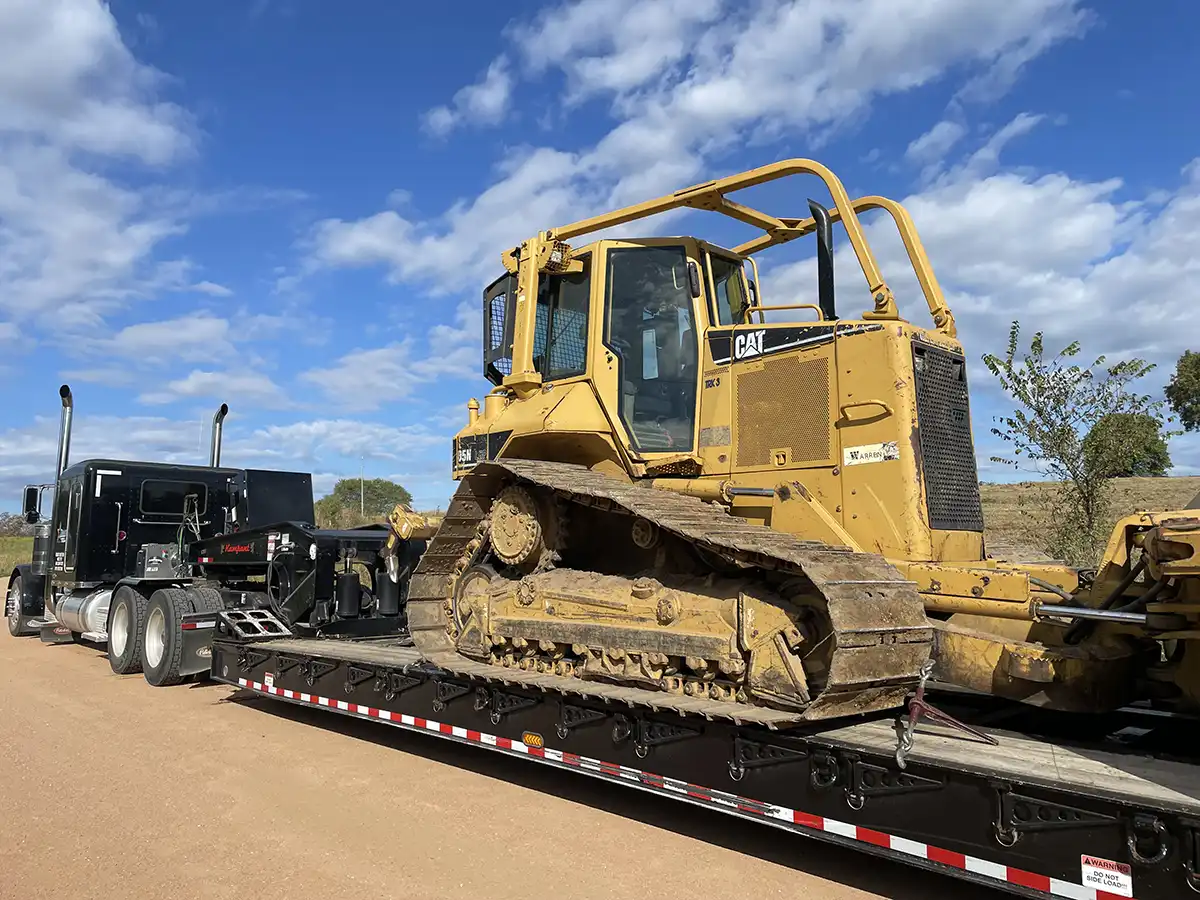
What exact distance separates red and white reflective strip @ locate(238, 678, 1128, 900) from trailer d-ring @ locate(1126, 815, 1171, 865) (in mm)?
174

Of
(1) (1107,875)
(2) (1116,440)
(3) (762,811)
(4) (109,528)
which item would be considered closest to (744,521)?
(3) (762,811)

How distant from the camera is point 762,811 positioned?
4.70 metres

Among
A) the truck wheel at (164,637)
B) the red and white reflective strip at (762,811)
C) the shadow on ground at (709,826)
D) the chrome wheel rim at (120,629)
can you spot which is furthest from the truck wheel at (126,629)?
the red and white reflective strip at (762,811)

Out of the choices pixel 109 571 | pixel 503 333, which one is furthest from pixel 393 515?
pixel 109 571

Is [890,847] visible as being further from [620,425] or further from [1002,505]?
[1002,505]

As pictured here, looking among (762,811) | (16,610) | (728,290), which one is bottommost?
(762,811)

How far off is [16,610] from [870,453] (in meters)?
16.3

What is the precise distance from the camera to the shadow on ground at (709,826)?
15.1ft

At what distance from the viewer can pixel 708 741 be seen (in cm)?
498

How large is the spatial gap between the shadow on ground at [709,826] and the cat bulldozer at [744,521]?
88 cm

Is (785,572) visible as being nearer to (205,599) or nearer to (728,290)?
(728,290)

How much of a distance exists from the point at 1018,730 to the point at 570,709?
105 inches

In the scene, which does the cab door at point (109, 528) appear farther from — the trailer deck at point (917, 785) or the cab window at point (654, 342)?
the cab window at point (654, 342)

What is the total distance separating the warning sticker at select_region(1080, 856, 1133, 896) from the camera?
11.5 ft
